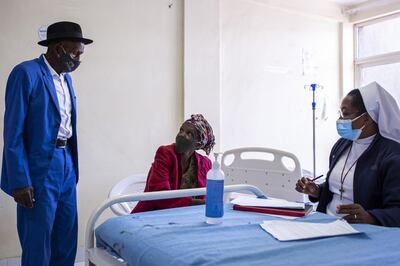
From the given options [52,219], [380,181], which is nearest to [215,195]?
[380,181]

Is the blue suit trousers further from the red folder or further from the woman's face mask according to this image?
the red folder

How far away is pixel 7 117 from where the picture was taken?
1955mm

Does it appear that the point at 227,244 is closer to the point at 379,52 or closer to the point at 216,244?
the point at 216,244

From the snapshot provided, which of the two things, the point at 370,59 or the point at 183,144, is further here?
the point at 370,59

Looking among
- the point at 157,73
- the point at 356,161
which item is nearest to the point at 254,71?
the point at 157,73

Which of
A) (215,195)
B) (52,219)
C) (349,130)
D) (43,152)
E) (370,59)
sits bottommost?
(52,219)

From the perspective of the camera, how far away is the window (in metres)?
4.61

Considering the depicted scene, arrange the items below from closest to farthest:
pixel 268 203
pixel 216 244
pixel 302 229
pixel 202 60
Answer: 1. pixel 216 244
2. pixel 302 229
3. pixel 268 203
4. pixel 202 60

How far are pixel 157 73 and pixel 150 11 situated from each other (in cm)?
53

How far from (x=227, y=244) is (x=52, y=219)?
1.24 m

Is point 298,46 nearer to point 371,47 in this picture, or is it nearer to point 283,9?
point 283,9

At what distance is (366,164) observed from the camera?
1.85 meters

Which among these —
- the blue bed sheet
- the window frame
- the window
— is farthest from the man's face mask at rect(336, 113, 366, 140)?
the window frame

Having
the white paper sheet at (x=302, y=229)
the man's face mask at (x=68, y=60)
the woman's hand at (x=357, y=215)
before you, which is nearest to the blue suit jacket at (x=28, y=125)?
the man's face mask at (x=68, y=60)
